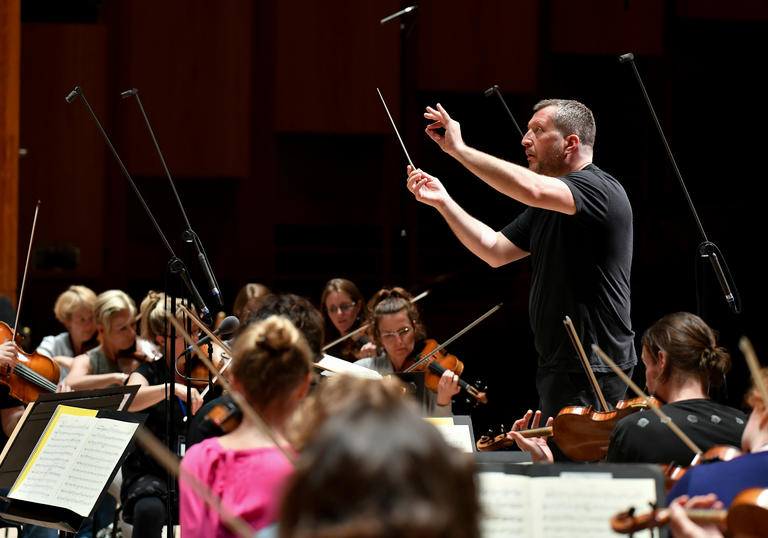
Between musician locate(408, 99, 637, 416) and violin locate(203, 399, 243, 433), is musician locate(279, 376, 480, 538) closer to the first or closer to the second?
violin locate(203, 399, 243, 433)

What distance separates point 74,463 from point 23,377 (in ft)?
4.13

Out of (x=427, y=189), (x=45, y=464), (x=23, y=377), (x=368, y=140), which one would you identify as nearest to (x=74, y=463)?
(x=45, y=464)

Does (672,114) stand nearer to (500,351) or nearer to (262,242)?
(500,351)

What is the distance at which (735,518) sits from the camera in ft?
4.66

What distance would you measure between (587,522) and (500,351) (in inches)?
169

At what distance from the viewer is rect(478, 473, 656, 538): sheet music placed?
1714 mm

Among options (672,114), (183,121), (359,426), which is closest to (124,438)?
(359,426)

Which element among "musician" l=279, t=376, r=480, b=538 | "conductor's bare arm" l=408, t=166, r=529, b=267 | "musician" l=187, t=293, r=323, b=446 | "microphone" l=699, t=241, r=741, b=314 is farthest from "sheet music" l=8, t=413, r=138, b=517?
"musician" l=279, t=376, r=480, b=538

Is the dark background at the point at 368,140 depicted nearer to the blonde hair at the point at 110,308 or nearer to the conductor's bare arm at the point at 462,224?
the blonde hair at the point at 110,308

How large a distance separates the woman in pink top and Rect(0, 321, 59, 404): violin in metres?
2.37

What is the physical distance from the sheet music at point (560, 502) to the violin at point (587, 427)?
1064mm

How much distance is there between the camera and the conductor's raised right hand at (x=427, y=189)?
3010 millimetres

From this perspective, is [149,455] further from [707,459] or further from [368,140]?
[368,140]

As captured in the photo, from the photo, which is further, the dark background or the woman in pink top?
the dark background
